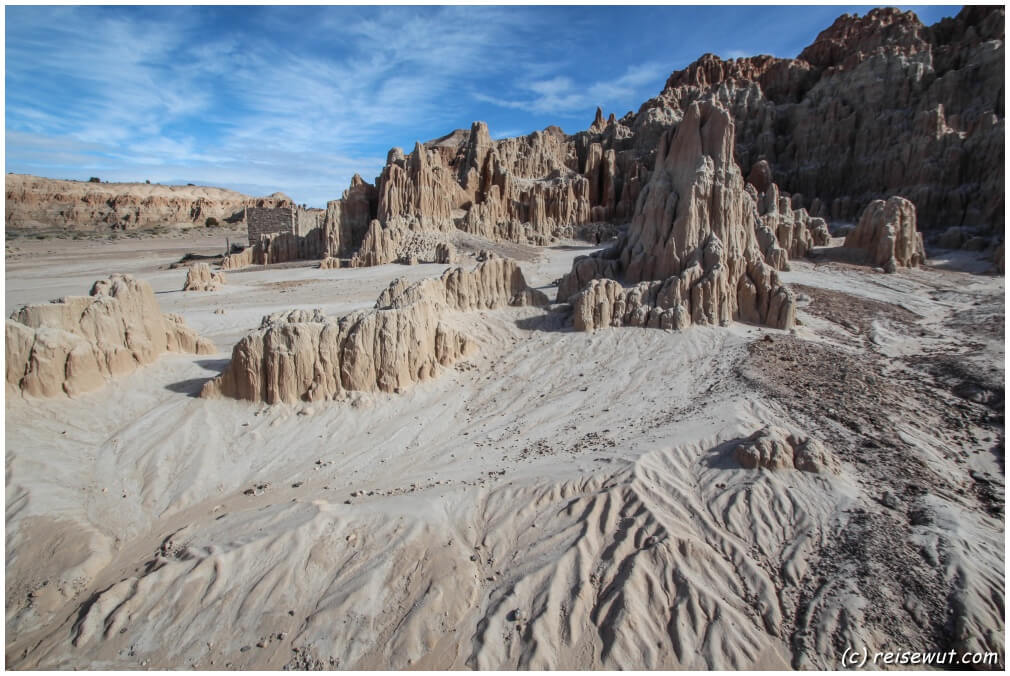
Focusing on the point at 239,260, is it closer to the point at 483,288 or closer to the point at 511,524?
the point at 483,288

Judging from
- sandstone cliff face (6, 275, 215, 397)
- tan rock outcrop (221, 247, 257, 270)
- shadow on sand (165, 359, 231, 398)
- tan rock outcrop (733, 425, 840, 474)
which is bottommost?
tan rock outcrop (733, 425, 840, 474)

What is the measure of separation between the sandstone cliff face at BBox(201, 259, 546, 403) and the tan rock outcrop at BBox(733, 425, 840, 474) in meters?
6.69

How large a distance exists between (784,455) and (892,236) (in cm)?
2425

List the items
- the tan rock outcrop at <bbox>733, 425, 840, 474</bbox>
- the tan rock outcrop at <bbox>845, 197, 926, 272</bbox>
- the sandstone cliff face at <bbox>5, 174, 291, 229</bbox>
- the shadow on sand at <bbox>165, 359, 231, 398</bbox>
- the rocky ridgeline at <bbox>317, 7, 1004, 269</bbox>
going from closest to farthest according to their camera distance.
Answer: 1. the tan rock outcrop at <bbox>733, 425, 840, 474</bbox>
2. the shadow on sand at <bbox>165, 359, 231, 398</bbox>
3. the tan rock outcrop at <bbox>845, 197, 926, 272</bbox>
4. the rocky ridgeline at <bbox>317, 7, 1004, 269</bbox>
5. the sandstone cliff face at <bbox>5, 174, 291, 229</bbox>

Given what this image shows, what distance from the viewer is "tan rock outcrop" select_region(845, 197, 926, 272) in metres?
24.7

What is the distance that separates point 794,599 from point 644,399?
210 inches

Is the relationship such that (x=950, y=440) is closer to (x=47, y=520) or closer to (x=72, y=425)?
(x=47, y=520)

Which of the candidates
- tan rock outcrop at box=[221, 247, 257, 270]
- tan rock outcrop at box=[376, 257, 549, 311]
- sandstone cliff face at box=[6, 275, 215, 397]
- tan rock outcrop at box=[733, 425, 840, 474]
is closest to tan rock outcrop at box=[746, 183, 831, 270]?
tan rock outcrop at box=[376, 257, 549, 311]

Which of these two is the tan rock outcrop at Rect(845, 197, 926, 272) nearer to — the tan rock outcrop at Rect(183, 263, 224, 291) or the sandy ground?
Answer: the sandy ground

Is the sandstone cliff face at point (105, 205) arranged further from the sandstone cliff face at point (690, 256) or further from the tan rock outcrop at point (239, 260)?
the sandstone cliff face at point (690, 256)

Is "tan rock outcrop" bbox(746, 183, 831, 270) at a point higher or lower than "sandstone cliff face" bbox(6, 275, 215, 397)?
higher

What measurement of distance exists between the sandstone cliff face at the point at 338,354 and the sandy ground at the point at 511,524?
1.33 feet

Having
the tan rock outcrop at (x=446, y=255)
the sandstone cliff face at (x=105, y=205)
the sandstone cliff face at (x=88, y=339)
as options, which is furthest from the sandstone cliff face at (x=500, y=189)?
the sandstone cliff face at (x=105, y=205)

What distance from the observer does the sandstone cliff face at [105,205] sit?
5225 cm
